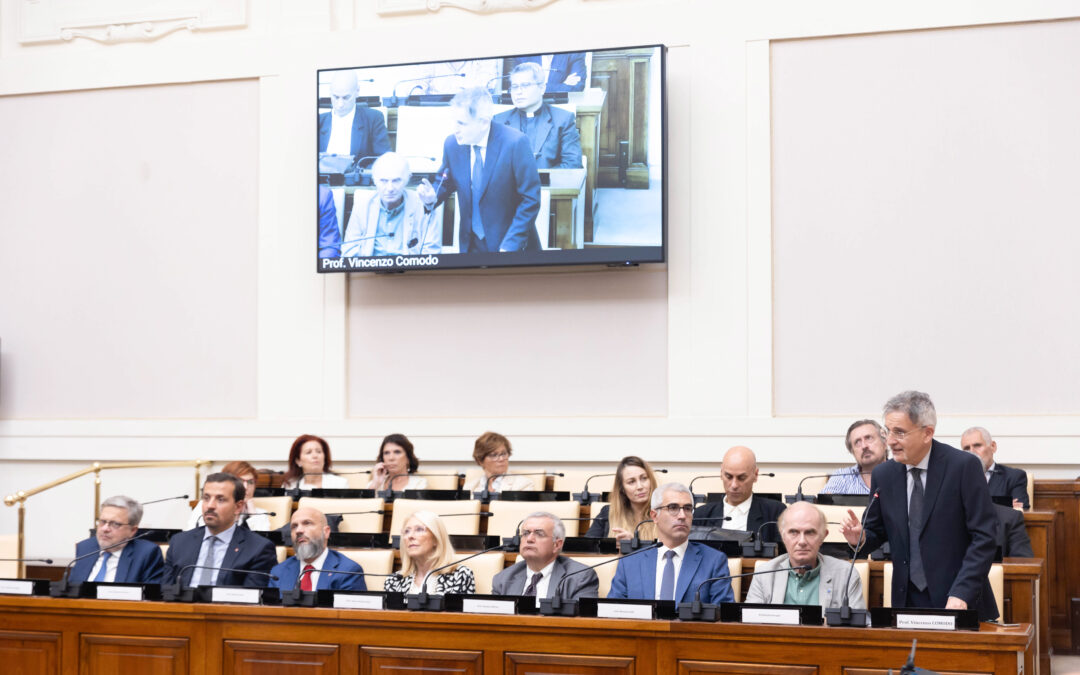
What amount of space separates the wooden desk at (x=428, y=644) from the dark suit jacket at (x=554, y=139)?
13.7 feet

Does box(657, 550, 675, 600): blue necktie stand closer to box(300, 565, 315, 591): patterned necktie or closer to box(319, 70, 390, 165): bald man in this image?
box(300, 565, 315, 591): patterned necktie

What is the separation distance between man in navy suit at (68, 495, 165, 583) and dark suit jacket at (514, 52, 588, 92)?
3.67m

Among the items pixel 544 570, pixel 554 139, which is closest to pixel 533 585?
pixel 544 570

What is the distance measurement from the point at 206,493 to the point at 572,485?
2.60 m

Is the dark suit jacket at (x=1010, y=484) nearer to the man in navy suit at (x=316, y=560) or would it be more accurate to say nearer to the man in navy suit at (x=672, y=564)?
the man in navy suit at (x=672, y=564)

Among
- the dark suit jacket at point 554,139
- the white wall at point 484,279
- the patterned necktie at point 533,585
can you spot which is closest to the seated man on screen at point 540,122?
the dark suit jacket at point 554,139

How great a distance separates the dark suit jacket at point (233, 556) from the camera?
4547 mm

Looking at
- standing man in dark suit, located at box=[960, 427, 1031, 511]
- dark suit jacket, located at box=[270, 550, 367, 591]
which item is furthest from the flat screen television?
dark suit jacket, located at box=[270, 550, 367, 591]

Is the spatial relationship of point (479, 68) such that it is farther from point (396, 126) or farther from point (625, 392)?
point (625, 392)

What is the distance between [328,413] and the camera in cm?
754

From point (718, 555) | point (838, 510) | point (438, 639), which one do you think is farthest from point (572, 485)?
point (438, 639)

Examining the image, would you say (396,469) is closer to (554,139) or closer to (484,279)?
(484,279)

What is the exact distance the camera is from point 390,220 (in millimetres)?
7242

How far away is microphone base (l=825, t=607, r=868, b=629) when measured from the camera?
2947mm
